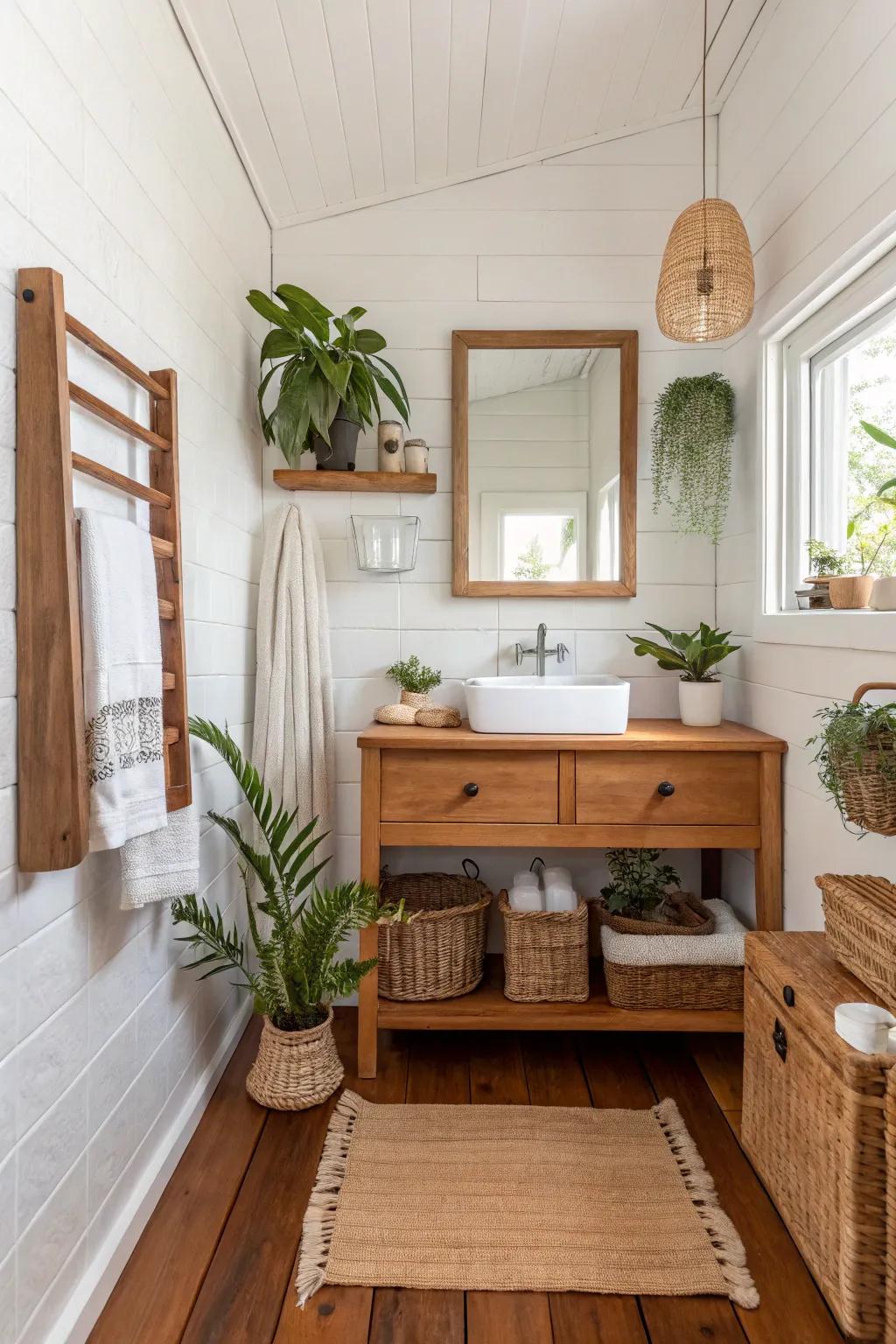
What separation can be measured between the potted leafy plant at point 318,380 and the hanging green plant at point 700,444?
0.77 meters

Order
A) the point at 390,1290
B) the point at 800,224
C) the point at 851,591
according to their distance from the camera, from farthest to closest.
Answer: the point at 800,224, the point at 851,591, the point at 390,1290

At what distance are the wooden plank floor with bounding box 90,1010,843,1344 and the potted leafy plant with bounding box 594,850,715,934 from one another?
1.20 ft

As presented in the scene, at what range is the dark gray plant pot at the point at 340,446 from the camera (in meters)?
2.50

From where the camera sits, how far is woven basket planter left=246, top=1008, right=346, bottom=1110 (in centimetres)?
200

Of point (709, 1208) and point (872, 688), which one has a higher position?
point (872, 688)

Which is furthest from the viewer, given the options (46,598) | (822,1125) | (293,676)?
(293,676)

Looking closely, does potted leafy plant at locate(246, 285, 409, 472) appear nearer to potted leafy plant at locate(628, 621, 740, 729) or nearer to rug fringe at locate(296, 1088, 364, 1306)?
potted leafy plant at locate(628, 621, 740, 729)

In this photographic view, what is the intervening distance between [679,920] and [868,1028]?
1228mm

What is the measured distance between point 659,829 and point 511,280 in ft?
5.53

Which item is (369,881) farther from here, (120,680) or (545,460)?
(545,460)

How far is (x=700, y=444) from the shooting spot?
2432 mm

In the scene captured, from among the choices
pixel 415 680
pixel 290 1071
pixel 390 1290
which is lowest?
pixel 390 1290

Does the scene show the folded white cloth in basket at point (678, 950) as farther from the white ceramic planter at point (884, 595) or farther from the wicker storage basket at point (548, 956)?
the white ceramic planter at point (884, 595)

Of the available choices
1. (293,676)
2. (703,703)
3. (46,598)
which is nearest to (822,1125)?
(703,703)
